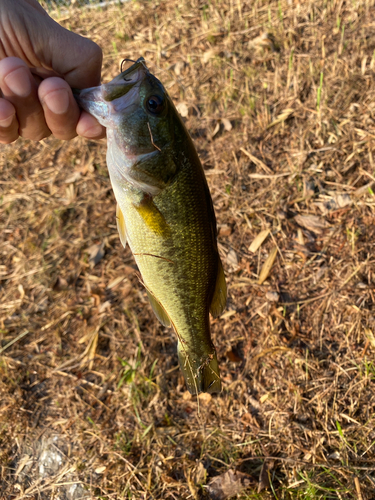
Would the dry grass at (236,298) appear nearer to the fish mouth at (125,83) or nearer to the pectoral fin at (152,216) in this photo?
the pectoral fin at (152,216)

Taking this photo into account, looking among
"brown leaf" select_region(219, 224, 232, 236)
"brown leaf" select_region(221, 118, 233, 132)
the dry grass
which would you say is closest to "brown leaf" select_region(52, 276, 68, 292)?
the dry grass

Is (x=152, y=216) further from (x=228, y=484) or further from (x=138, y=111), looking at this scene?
(x=228, y=484)

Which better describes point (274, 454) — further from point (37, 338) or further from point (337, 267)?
point (37, 338)

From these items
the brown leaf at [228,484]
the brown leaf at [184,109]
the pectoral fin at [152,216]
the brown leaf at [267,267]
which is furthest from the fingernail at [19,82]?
the brown leaf at [228,484]

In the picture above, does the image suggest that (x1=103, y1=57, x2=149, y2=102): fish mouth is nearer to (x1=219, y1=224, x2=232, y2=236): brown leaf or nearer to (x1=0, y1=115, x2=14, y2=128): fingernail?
(x1=0, y1=115, x2=14, y2=128): fingernail

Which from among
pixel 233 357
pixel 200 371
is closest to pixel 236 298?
Result: pixel 233 357

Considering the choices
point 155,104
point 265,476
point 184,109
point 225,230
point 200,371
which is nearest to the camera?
point 155,104
